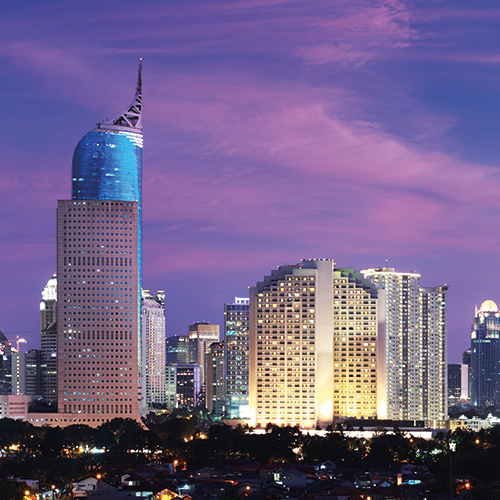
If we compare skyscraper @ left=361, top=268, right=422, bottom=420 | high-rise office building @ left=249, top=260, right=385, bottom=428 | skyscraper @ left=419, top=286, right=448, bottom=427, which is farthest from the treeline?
skyscraper @ left=419, top=286, right=448, bottom=427

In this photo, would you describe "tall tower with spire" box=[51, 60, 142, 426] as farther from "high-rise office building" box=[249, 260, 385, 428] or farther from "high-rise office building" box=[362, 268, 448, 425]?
"high-rise office building" box=[362, 268, 448, 425]

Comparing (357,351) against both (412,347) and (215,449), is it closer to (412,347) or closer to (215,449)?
(412,347)

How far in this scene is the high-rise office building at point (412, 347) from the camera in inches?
7589

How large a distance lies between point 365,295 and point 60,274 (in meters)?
44.0

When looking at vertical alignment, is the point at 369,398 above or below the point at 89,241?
below

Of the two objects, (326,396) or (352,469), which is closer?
(352,469)

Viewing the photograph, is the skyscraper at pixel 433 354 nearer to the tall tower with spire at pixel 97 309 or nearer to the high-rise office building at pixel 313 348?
the high-rise office building at pixel 313 348

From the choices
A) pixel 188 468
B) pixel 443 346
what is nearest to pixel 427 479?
pixel 188 468

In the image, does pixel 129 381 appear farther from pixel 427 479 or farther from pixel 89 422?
pixel 427 479

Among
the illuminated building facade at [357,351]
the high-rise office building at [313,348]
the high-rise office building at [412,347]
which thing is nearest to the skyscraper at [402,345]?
the high-rise office building at [412,347]

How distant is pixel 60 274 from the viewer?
18025 cm

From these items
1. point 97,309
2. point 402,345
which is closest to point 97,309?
point 97,309

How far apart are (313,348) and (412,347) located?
2968cm

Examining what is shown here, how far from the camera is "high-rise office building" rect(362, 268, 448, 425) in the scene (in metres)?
193
